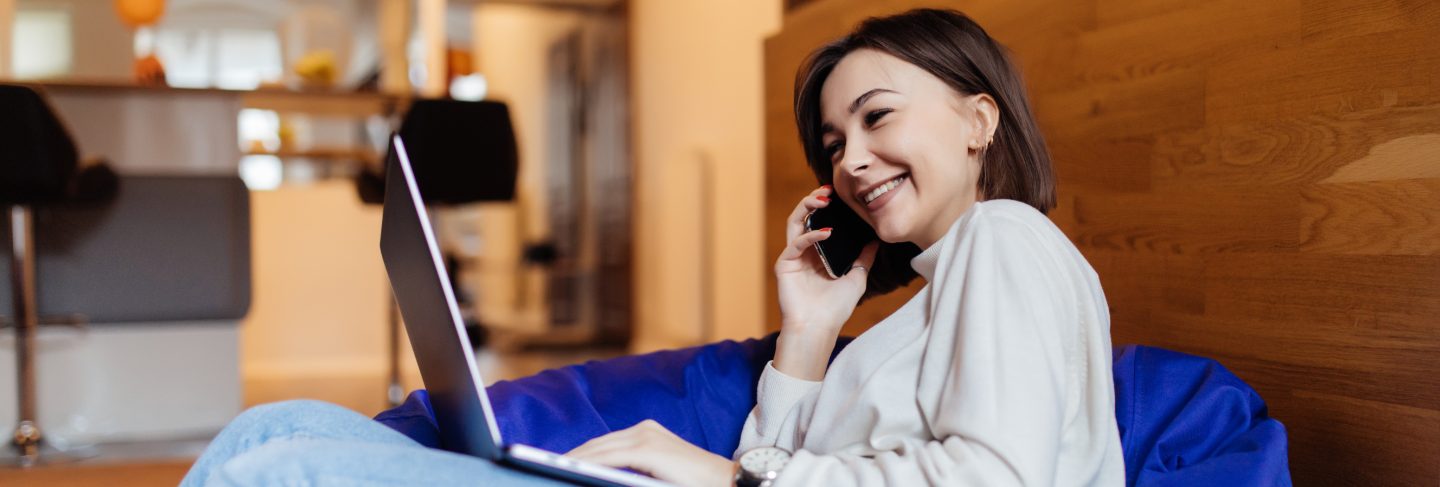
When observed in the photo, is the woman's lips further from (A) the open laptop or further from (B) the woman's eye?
(A) the open laptop

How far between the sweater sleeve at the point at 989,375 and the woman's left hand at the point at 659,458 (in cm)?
12

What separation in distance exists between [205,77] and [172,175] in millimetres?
2240

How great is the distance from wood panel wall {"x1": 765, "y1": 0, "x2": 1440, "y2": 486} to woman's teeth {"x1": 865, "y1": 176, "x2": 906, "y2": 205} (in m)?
0.56

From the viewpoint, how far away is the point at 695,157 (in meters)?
5.08

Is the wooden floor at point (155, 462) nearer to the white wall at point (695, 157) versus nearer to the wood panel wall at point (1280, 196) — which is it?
the white wall at point (695, 157)

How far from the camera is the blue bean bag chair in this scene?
1.35 m

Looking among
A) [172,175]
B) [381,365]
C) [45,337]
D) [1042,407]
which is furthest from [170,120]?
[1042,407]

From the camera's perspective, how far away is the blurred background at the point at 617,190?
144 centimetres

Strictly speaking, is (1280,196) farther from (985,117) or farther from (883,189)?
(883,189)

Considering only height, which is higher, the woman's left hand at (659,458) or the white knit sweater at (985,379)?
the white knit sweater at (985,379)

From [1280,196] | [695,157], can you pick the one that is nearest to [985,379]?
[1280,196]

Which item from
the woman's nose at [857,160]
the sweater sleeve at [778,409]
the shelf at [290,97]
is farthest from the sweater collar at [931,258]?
the shelf at [290,97]

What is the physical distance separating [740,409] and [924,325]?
610 mm

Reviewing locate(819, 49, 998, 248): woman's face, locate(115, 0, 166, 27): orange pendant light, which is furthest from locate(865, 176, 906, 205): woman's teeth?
locate(115, 0, 166, 27): orange pendant light
